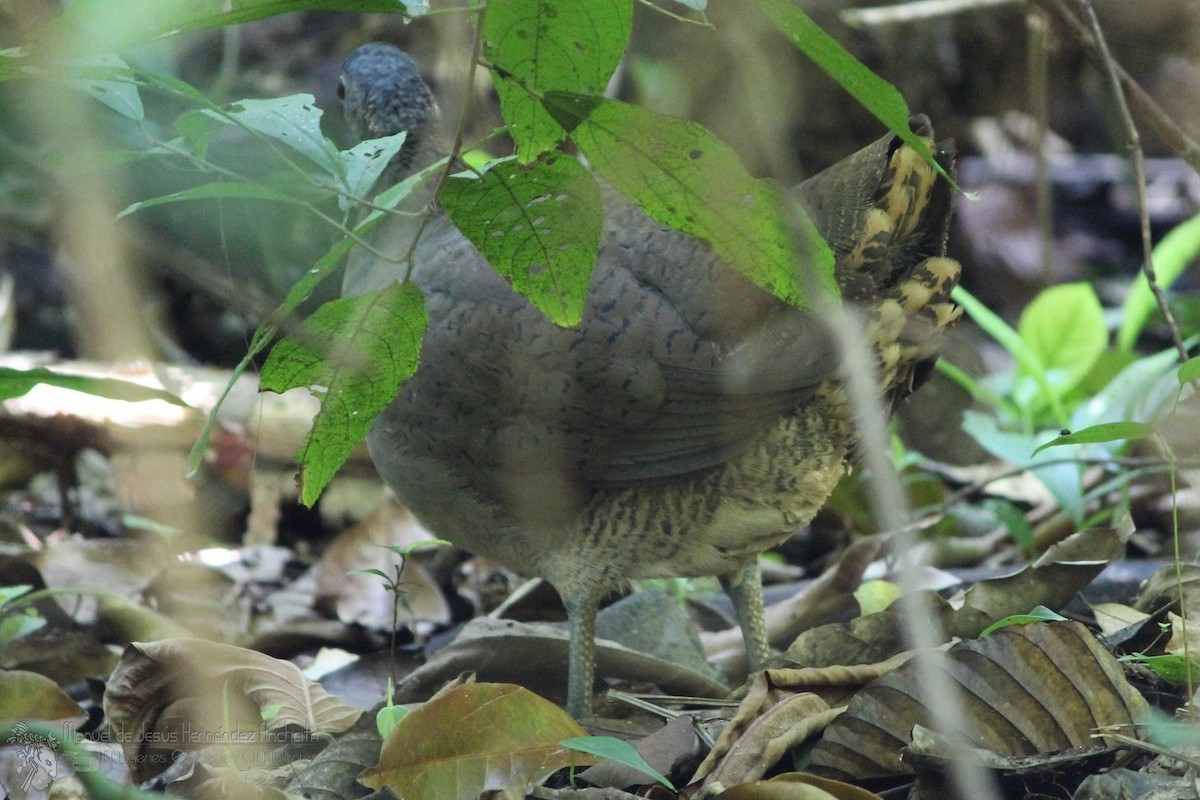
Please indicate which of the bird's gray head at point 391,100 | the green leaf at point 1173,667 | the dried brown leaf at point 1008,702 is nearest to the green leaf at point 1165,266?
the bird's gray head at point 391,100

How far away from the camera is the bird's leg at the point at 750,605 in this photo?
3727mm

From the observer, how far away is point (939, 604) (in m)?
2.84

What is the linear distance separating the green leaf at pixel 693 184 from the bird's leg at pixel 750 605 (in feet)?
6.31

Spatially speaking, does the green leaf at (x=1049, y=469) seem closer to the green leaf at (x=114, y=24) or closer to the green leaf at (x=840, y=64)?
the green leaf at (x=840, y=64)

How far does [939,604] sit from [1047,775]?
706mm

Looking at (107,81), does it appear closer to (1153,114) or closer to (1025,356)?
(1153,114)

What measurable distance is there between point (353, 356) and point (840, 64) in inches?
38.3

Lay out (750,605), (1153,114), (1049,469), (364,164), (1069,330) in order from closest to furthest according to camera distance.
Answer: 1. (364,164)
2. (1153,114)
3. (750,605)
4. (1049,469)
5. (1069,330)

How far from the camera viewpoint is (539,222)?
6.56ft

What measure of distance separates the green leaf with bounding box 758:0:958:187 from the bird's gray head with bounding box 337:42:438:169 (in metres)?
2.77

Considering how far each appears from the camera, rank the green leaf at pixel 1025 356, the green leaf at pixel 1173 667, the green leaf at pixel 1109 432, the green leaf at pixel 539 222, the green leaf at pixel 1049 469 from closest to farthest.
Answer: the green leaf at pixel 539 222 → the green leaf at pixel 1109 432 → the green leaf at pixel 1173 667 → the green leaf at pixel 1049 469 → the green leaf at pixel 1025 356

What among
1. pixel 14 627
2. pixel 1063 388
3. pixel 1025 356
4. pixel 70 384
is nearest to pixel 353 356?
pixel 70 384

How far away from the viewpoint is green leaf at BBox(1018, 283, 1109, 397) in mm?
5164

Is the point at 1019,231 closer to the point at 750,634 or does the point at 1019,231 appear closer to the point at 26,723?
the point at 750,634
